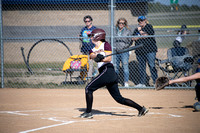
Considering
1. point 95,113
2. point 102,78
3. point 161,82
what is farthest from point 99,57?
point 161,82

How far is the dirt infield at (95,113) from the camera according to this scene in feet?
17.2

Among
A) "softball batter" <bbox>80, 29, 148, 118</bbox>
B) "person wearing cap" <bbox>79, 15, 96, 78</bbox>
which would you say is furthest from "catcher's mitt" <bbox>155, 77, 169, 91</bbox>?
"person wearing cap" <bbox>79, 15, 96, 78</bbox>

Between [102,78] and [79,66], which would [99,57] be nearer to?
[102,78]

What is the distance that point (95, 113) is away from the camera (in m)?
6.88

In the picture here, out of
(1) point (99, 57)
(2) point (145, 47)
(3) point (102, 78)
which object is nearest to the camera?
(1) point (99, 57)

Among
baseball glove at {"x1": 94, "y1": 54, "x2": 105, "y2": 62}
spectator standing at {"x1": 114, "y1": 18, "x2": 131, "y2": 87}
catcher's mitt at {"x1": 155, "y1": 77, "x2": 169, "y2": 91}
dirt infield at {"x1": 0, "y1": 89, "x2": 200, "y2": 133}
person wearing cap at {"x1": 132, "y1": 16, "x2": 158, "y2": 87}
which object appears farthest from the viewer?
spectator standing at {"x1": 114, "y1": 18, "x2": 131, "y2": 87}

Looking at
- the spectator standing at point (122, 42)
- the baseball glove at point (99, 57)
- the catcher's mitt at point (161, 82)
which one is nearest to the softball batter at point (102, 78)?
the baseball glove at point (99, 57)

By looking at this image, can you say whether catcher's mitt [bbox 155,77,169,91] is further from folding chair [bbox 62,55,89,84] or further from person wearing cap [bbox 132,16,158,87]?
folding chair [bbox 62,55,89,84]

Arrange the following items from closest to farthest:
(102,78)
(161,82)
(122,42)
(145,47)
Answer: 1. (102,78)
2. (161,82)
3. (145,47)
4. (122,42)

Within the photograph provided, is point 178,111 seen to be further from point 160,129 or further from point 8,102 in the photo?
point 8,102

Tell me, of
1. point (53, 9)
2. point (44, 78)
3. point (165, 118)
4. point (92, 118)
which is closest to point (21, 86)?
point (44, 78)

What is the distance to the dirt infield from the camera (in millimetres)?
5242

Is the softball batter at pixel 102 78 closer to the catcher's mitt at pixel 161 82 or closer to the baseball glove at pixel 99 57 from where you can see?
the baseball glove at pixel 99 57

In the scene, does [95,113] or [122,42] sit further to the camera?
[122,42]
